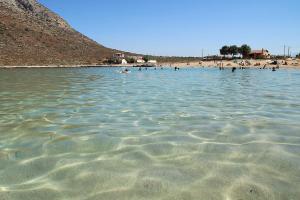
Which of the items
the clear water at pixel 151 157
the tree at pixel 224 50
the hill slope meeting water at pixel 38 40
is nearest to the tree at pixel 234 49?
the tree at pixel 224 50

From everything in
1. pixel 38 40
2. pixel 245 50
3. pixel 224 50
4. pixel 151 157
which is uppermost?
pixel 38 40

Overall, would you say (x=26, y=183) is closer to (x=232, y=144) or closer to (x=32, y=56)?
(x=232, y=144)

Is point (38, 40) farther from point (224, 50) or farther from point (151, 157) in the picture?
point (151, 157)

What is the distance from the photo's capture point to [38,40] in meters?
116

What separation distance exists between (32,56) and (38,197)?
10805 cm

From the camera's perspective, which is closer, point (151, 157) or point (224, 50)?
point (151, 157)

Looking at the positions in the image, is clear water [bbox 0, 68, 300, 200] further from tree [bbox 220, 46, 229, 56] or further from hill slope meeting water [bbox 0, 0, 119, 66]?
tree [bbox 220, 46, 229, 56]

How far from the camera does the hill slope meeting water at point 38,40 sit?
102312 millimetres

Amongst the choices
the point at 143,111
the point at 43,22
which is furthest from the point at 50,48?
the point at 143,111

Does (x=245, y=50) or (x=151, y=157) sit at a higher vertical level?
(x=245, y=50)

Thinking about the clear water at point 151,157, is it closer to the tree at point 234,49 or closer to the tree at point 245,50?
the tree at point 245,50

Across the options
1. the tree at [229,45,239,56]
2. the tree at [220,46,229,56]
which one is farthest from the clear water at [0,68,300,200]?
the tree at [220,46,229,56]

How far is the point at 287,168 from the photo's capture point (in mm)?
4863

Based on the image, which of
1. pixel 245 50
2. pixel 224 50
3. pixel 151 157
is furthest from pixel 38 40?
pixel 151 157
